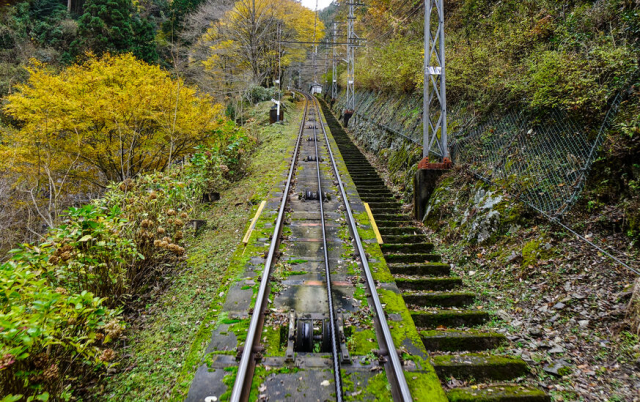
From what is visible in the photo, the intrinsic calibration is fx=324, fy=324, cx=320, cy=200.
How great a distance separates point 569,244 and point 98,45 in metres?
32.1

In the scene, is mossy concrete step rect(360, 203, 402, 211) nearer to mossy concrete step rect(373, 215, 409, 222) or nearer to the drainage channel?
the drainage channel

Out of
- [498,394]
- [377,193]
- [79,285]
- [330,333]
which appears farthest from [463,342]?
[377,193]

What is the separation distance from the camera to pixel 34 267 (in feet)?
13.3

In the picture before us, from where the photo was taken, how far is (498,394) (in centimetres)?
348

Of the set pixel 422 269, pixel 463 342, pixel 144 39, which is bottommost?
pixel 463 342

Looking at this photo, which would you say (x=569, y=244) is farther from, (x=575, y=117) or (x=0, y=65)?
(x=0, y=65)

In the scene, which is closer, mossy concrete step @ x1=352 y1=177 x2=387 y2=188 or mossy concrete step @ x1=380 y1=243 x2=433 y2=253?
mossy concrete step @ x1=380 y1=243 x2=433 y2=253

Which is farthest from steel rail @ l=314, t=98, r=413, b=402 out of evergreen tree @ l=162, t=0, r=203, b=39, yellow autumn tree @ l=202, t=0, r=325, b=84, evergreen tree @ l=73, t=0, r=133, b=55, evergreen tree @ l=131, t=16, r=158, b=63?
evergreen tree @ l=162, t=0, r=203, b=39

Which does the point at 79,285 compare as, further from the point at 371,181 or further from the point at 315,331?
the point at 371,181

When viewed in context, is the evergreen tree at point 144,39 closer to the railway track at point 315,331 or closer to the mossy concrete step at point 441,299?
the railway track at point 315,331

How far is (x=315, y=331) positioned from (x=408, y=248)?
10.9 ft

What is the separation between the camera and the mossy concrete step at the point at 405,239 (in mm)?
7230

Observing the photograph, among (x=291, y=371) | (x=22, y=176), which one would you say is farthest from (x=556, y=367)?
(x=22, y=176)

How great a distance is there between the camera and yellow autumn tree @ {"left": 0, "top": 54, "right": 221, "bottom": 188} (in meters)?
10.8
